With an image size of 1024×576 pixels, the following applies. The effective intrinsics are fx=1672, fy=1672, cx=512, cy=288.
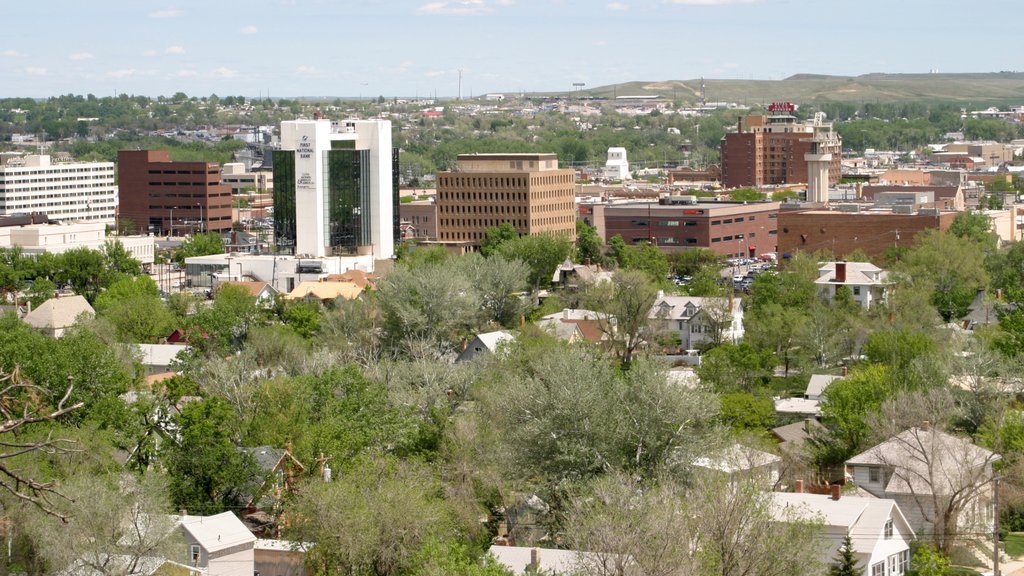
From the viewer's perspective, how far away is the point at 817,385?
6544cm

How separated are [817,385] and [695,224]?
243ft

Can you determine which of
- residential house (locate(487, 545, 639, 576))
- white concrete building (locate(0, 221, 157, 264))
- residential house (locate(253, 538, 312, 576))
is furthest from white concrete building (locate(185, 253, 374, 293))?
residential house (locate(487, 545, 639, 576))

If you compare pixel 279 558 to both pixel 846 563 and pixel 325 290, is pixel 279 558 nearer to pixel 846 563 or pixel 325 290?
pixel 846 563

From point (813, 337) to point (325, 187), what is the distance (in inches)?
2145

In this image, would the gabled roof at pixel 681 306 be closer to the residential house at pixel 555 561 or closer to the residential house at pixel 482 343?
the residential house at pixel 482 343

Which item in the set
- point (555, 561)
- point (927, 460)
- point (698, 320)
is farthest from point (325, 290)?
point (555, 561)

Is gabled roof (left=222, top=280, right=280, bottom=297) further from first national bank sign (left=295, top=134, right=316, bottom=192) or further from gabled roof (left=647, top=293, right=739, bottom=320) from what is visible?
gabled roof (left=647, top=293, right=739, bottom=320)

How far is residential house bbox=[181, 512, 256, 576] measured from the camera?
3784 cm

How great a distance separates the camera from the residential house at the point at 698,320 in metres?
81.8

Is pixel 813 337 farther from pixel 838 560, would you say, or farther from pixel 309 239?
pixel 309 239

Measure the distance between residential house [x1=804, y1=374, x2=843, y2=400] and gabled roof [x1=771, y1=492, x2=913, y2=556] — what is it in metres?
22.0

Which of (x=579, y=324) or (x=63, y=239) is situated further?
(x=63, y=239)

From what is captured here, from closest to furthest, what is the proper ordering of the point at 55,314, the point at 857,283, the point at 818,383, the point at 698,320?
the point at 818,383
the point at 698,320
the point at 55,314
the point at 857,283

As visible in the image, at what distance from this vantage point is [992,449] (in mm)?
47156
